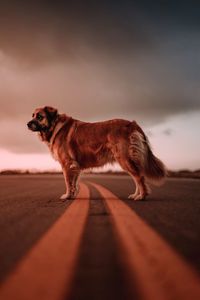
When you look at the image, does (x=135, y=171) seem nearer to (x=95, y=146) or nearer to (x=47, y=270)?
(x=95, y=146)

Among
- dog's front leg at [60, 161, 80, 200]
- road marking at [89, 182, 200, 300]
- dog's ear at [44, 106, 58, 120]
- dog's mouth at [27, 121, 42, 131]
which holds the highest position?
dog's ear at [44, 106, 58, 120]

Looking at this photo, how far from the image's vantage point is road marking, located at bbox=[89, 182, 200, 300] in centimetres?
164

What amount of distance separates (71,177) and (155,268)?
5.91 metres

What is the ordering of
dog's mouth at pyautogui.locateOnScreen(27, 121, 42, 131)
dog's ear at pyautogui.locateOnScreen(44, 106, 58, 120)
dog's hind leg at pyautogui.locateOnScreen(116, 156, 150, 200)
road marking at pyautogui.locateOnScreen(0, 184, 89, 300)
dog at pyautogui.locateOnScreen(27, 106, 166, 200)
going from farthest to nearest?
dog's ear at pyautogui.locateOnScreen(44, 106, 58, 120) → dog's mouth at pyautogui.locateOnScreen(27, 121, 42, 131) → dog at pyautogui.locateOnScreen(27, 106, 166, 200) → dog's hind leg at pyautogui.locateOnScreen(116, 156, 150, 200) → road marking at pyautogui.locateOnScreen(0, 184, 89, 300)

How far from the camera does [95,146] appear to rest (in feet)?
26.7

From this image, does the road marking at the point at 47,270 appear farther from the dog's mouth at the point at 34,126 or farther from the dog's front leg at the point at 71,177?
the dog's mouth at the point at 34,126

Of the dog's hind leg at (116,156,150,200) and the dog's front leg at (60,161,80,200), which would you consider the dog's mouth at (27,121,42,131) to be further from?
the dog's hind leg at (116,156,150,200)

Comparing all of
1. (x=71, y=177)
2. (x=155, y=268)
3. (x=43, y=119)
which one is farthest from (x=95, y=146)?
(x=155, y=268)

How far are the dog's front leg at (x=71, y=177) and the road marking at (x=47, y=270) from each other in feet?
13.8

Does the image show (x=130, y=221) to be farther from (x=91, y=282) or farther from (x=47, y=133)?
(x=47, y=133)

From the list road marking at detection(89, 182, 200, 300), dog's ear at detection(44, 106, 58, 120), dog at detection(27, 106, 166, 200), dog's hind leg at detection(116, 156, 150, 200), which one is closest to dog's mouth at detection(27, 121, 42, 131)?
dog at detection(27, 106, 166, 200)

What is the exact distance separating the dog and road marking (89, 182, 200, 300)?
13.6 feet

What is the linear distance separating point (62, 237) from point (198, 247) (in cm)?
108

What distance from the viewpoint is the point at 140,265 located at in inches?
83.5
